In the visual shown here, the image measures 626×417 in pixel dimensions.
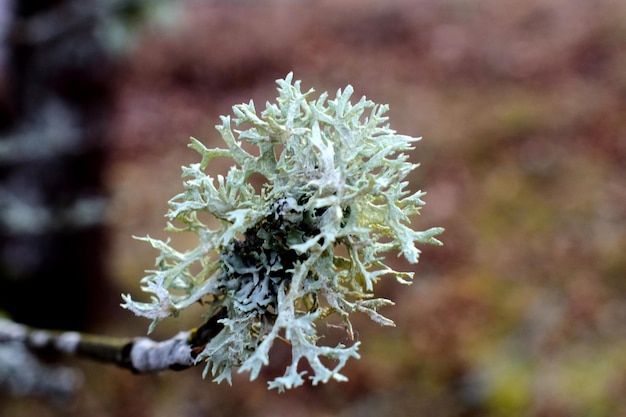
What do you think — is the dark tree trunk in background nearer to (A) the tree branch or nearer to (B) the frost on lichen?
(A) the tree branch

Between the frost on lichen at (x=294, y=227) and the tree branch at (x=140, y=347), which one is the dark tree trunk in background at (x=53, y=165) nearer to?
the tree branch at (x=140, y=347)

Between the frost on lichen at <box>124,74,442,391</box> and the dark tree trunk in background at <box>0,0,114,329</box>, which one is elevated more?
the dark tree trunk in background at <box>0,0,114,329</box>

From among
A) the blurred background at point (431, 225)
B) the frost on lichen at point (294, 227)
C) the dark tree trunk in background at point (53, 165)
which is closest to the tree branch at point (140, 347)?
the frost on lichen at point (294, 227)

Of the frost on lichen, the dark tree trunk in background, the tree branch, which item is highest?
the dark tree trunk in background

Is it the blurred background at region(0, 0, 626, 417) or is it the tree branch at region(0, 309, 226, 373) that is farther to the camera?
the blurred background at region(0, 0, 626, 417)

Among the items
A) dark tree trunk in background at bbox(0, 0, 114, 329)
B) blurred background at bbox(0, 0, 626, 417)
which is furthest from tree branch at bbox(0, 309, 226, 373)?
dark tree trunk in background at bbox(0, 0, 114, 329)

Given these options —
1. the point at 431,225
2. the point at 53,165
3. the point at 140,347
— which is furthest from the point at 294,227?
the point at 431,225
